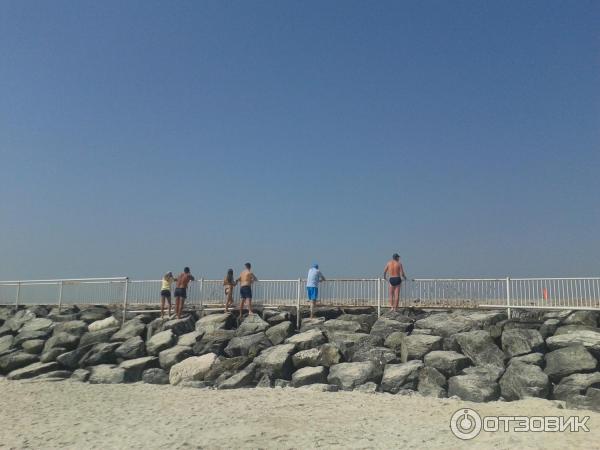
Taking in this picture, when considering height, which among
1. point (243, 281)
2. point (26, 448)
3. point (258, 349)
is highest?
point (243, 281)

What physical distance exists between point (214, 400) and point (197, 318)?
6.84 metres

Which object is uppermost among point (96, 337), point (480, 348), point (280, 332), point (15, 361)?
point (280, 332)

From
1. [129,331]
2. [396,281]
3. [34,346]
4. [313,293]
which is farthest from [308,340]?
[34,346]

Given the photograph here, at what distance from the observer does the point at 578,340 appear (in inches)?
492

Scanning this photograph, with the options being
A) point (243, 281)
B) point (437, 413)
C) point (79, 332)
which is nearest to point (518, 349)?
point (437, 413)

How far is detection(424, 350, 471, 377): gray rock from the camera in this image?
41.1 ft

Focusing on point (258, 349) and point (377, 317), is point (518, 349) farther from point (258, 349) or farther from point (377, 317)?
point (258, 349)

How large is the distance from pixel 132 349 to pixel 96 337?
7.89 feet

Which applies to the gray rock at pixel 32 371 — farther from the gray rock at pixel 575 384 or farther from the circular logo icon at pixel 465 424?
the gray rock at pixel 575 384

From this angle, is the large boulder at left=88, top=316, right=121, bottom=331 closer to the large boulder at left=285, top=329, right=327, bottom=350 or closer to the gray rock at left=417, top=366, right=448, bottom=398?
the large boulder at left=285, top=329, right=327, bottom=350

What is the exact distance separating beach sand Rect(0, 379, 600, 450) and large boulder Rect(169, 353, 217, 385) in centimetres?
99

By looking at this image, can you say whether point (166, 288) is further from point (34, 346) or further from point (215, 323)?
point (34, 346)

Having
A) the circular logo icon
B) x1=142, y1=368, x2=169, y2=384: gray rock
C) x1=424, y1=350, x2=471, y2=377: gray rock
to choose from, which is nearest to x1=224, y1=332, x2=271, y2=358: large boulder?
x1=142, y1=368, x2=169, y2=384: gray rock

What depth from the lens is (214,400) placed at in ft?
40.2
